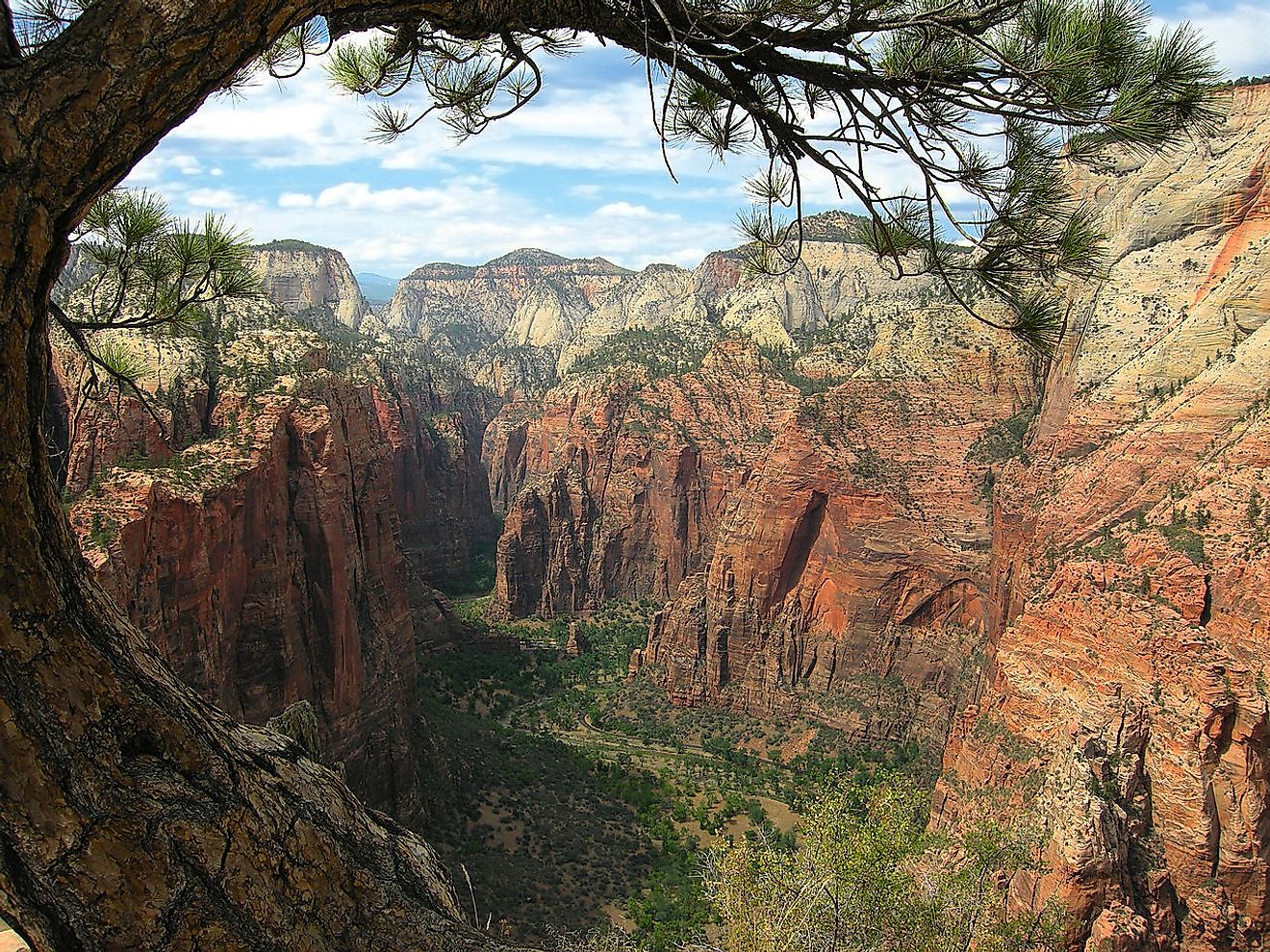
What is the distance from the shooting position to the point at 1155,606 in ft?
65.2

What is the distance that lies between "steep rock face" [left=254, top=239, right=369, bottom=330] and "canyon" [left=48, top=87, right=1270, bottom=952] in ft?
364

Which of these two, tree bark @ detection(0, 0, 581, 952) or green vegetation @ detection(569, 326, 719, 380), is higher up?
green vegetation @ detection(569, 326, 719, 380)

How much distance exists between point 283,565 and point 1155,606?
71.2ft

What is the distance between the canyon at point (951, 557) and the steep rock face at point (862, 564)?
0.14m

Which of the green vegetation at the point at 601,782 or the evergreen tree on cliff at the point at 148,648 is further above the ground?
the evergreen tree on cliff at the point at 148,648

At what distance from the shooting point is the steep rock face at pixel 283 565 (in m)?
18.1

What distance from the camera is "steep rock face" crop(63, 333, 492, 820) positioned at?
18.1 m

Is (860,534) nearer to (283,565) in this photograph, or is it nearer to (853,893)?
(283,565)

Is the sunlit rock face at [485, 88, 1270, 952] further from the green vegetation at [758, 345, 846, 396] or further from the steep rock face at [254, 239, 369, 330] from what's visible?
the steep rock face at [254, 239, 369, 330]

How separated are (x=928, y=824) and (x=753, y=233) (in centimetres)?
2329

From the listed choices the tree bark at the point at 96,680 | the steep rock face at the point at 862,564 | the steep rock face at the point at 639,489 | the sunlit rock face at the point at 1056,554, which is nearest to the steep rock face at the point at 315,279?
the steep rock face at the point at 639,489

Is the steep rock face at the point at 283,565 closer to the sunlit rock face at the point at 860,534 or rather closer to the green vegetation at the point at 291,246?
the sunlit rock face at the point at 860,534

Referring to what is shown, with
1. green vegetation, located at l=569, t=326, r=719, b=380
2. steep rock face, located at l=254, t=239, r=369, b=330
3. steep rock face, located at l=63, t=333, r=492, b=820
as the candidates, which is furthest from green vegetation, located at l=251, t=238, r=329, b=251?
steep rock face, located at l=63, t=333, r=492, b=820

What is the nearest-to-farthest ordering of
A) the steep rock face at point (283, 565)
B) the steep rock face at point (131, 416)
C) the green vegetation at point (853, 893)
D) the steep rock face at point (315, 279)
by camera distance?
the green vegetation at point (853, 893) → the steep rock face at point (283, 565) → the steep rock face at point (131, 416) → the steep rock face at point (315, 279)
